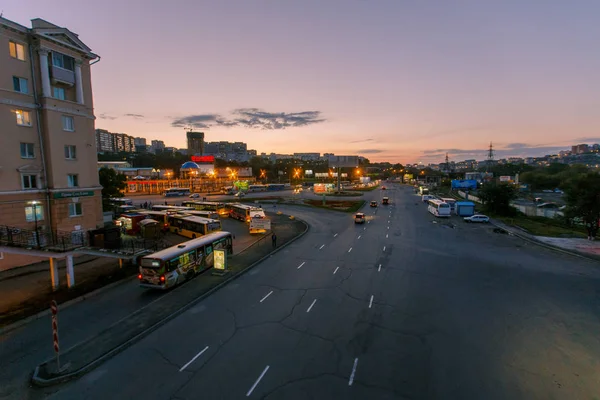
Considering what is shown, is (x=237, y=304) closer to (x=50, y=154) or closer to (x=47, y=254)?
(x=47, y=254)

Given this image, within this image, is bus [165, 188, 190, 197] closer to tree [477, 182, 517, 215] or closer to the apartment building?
the apartment building

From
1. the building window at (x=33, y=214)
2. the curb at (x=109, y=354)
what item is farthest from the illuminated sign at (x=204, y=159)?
the curb at (x=109, y=354)

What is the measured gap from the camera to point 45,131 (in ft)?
82.0

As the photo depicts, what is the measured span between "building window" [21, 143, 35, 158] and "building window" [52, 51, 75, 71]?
7.15 meters

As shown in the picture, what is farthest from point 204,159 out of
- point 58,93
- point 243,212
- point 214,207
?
point 58,93

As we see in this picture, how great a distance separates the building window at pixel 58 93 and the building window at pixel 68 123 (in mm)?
1658

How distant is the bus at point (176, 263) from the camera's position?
18828 mm

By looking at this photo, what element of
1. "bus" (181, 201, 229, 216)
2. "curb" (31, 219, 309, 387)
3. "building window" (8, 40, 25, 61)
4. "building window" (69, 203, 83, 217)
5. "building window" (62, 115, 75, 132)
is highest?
"building window" (8, 40, 25, 61)

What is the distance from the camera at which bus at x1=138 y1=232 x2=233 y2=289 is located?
1883 centimetres

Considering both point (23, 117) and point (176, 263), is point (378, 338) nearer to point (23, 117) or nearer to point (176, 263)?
point (176, 263)

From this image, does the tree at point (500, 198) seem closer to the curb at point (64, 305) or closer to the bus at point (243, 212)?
the bus at point (243, 212)

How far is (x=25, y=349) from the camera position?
1318cm

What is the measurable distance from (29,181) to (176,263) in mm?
15336

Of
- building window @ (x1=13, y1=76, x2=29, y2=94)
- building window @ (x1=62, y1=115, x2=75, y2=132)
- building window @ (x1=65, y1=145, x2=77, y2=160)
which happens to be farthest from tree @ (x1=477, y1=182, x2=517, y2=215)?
building window @ (x1=13, y1=76, x2=29, y2=94)
